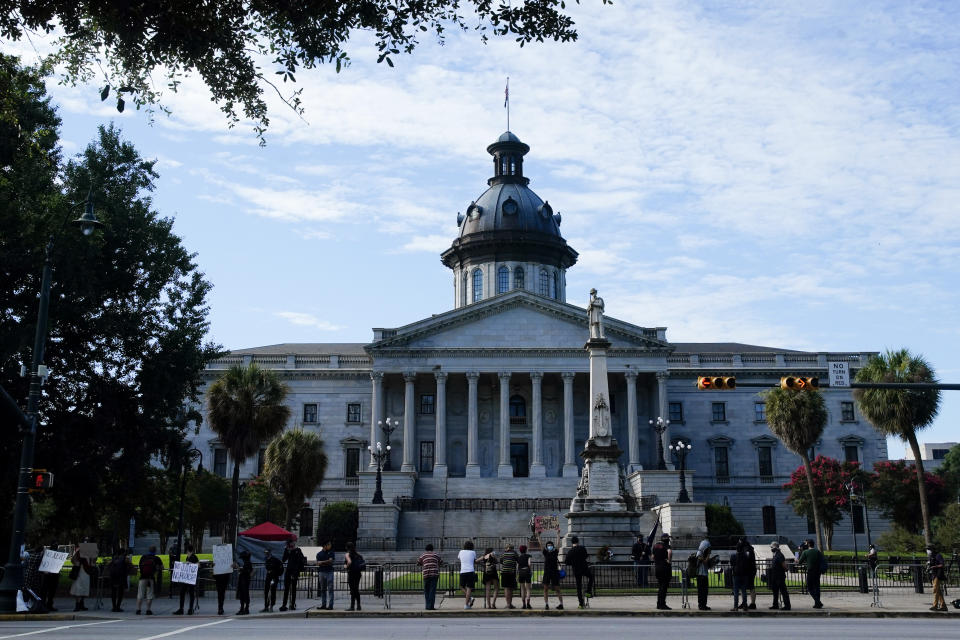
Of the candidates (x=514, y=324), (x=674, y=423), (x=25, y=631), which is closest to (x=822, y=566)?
(x=25, y=631)

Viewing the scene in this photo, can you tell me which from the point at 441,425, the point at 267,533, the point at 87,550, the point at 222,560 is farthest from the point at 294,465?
the point at 222,560

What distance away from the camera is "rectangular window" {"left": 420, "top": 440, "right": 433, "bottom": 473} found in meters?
72.9

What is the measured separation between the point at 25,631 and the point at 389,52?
1225 cm

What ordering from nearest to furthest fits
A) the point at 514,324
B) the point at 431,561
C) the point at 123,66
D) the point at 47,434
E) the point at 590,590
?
the point at 123,66, the point at 431,561, the point at 590,590, the point at 47,434, the point at 514,324

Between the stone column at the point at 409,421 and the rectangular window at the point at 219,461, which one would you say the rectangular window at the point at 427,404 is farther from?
the rectangular window at the point at 219,461

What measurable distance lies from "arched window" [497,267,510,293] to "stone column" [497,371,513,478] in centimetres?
1383

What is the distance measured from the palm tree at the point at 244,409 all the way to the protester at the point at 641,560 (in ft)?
63.4

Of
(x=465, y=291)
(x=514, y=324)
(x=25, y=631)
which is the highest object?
(x=465, y=291)

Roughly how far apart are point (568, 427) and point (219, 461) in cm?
2729

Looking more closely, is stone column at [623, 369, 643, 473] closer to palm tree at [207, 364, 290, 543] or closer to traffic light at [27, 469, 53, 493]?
palm tree at [207, 364, 290, 543]

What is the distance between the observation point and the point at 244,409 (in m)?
43.0

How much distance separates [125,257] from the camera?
3125cm

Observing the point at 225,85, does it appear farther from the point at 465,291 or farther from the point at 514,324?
the point at 465,291

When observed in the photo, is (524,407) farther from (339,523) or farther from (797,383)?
(797,383)
